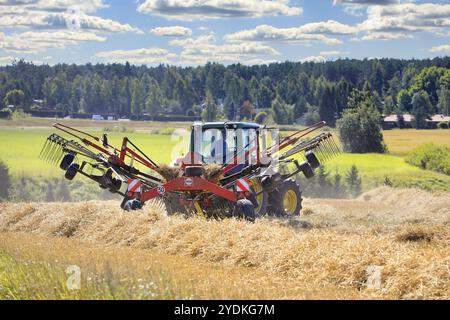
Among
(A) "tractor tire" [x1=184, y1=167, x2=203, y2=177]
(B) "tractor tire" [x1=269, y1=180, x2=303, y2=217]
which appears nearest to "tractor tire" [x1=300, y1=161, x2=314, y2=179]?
(B) "tractor tire" [x1=269, y1=180, x2=303, y2=217]

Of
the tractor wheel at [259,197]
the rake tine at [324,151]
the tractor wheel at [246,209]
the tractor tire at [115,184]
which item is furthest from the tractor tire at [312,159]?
the tractor tire at [115,184]

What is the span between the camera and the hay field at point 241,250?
9.67 metres

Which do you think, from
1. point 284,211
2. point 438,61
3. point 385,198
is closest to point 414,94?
point 438,61

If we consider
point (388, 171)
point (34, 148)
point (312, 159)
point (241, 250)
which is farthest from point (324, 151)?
point (34, 148)

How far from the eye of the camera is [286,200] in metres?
20.3

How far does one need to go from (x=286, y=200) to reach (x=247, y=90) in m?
61.5

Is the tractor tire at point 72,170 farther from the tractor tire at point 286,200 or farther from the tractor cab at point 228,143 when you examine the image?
the tractor tire at point 286,200

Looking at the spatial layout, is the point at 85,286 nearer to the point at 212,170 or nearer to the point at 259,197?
the point at 212,170

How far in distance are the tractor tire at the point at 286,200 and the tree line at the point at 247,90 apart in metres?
42.8

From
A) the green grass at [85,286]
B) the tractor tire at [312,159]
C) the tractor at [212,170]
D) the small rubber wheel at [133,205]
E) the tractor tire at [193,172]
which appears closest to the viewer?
the green grass at [85,286]

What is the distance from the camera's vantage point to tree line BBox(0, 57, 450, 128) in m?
70.1

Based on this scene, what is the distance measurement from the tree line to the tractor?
4420 cm

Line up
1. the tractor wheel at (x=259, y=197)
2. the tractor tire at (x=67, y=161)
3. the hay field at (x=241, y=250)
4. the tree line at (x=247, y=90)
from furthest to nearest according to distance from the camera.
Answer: the tree line at (x=247, y=90), the tractor tire at (x=67, y=161), the tractor wheel at (x=259, y=197), the hay field at (x=241, y=250)
